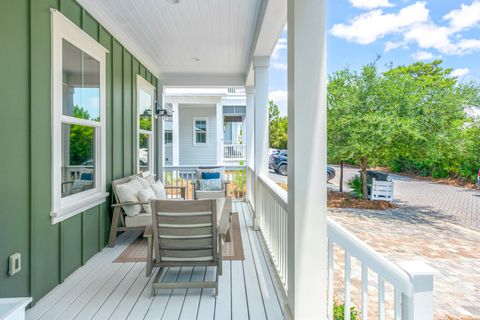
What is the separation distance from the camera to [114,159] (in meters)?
4.29

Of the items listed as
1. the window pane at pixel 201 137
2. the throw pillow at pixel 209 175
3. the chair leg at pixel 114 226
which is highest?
the window pane at pixel 201 137

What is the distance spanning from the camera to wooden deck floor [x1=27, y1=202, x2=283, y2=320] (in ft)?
7.68

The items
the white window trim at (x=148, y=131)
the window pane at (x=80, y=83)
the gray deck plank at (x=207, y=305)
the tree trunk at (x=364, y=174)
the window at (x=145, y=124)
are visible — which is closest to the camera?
the tree trunk at (x=364, y=174)

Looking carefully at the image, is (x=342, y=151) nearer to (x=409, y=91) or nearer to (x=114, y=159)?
(x=409, y=91)

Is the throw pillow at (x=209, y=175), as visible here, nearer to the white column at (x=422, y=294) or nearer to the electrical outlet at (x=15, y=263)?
the electrical outlet at (x=15, y=263)

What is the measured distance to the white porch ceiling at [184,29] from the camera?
348cm

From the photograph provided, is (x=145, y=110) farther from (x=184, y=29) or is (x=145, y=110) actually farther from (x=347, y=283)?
(x=347, y=283)

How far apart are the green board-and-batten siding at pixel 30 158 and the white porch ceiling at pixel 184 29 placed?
57cm

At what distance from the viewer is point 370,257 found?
128cm

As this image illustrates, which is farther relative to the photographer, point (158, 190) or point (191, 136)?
point (191, 136)

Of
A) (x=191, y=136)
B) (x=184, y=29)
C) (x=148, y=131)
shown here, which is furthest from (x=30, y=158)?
(x=191, y=136)

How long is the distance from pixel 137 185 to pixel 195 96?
6.26m

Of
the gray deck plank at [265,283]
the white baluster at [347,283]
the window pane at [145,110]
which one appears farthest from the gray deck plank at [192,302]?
the window pane at [145,110]

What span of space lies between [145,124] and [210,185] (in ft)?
6.29
